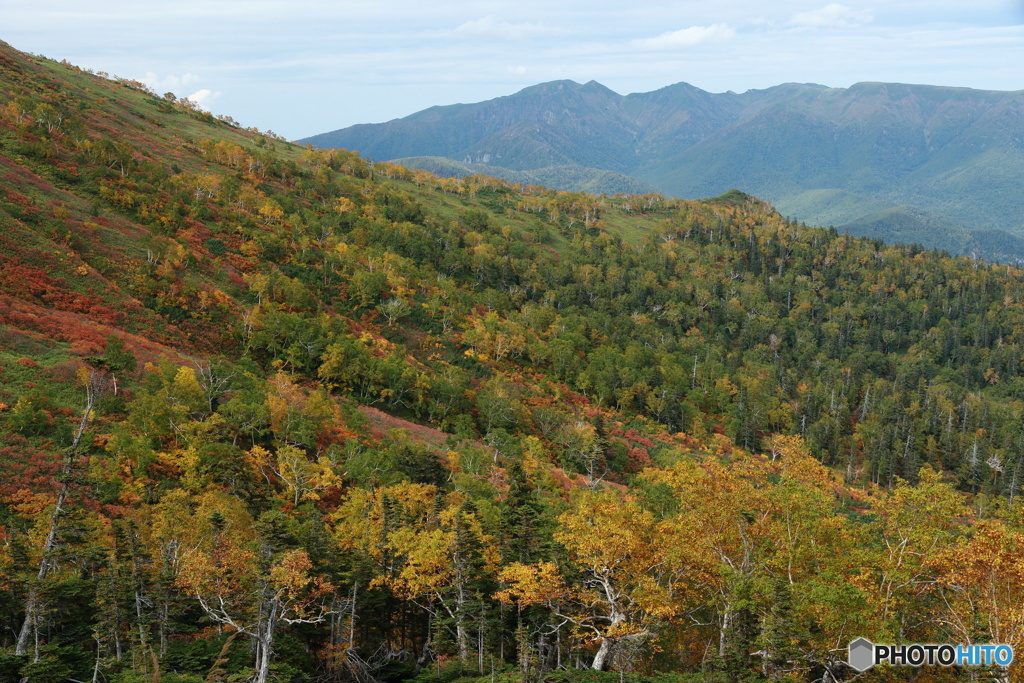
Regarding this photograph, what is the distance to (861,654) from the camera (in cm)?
2603

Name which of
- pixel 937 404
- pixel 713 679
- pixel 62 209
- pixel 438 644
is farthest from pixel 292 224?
pixel 937 404

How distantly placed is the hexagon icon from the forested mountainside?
16.8 inches

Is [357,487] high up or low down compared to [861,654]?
down

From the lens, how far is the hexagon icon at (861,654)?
84.8 feet

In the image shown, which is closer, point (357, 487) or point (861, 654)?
point (861, 654)

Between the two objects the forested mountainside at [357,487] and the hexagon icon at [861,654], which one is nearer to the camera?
the hexagon icon at [861,654]

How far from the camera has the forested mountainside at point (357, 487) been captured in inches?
1148

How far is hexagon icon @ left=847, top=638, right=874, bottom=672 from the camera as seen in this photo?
84.8 feet

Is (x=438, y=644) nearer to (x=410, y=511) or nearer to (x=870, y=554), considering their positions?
(x=410, y=511)

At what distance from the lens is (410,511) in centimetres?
4512

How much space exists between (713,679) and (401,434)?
47.7 m

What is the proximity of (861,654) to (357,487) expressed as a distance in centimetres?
3799

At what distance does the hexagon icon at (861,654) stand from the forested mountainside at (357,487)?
426 millimetres

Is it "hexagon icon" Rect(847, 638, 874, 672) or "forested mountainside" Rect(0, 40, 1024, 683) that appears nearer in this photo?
"hexagon icon" Rect(847, 638, 874, 672)
